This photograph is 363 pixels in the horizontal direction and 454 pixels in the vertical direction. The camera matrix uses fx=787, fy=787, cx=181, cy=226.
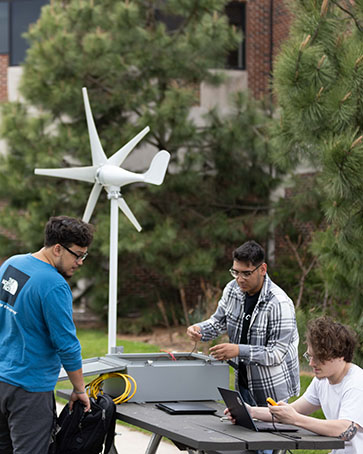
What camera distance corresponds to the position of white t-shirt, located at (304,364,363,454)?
3.85 metres

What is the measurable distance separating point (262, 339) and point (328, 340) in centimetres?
99

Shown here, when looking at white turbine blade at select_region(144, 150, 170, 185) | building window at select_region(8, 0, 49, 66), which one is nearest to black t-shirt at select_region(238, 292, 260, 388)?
white turbine blade at select_region(144, 150, 170, 185)

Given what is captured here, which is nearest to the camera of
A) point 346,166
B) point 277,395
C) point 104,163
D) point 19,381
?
point 19,381

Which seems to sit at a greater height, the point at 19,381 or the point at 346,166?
the point at 346,166

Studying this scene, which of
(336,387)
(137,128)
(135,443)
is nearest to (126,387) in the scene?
(336,387)

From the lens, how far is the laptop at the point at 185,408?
4.54 m

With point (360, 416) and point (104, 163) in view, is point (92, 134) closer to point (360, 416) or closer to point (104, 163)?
point (104, 163)

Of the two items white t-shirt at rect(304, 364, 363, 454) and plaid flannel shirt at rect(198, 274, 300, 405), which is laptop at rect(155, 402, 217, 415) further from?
white t-shirt at rect(304, 364, 363, 454)

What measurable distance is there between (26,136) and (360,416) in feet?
40.8

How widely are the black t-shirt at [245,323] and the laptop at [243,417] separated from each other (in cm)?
75

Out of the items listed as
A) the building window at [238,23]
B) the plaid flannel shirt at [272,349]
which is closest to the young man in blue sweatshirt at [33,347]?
the plaid flannel shirt at [272,349]

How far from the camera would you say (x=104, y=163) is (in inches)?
376

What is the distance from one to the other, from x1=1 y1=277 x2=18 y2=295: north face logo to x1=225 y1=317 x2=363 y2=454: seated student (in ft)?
4.93

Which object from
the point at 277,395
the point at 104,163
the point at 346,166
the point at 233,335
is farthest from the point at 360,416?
the point at 104,163
